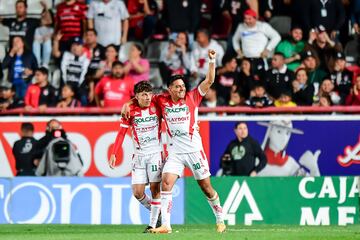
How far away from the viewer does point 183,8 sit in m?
24.9

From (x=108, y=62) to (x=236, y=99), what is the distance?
9.20 ft

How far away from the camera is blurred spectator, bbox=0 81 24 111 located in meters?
22.9

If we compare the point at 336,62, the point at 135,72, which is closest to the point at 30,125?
the point at 135,72

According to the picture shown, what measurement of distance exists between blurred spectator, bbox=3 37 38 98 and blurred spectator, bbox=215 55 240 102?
3780 mm

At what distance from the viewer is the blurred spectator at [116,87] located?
22.9 m

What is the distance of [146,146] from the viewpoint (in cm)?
1653

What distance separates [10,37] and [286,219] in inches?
307

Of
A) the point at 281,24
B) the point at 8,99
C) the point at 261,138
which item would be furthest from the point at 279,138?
the point at 8,99

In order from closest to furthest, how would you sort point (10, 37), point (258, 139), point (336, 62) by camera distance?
point (258, 139) → point (336, 62) → point (10, 37)

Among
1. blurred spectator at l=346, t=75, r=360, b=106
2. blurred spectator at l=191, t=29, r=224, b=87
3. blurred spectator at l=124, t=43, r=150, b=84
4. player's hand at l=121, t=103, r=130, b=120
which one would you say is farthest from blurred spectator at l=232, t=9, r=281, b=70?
player's hand at l=121, t=103, r=130, b=120

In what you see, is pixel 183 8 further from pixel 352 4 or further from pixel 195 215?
pixel 195 215

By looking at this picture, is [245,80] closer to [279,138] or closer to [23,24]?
[279,138]

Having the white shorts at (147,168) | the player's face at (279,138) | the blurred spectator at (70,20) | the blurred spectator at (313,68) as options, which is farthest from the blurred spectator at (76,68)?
the white shorts at (147,168)

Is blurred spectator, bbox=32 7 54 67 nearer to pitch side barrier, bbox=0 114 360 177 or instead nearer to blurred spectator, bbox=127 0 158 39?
blurred spectator, bbox=127 0 158 39
